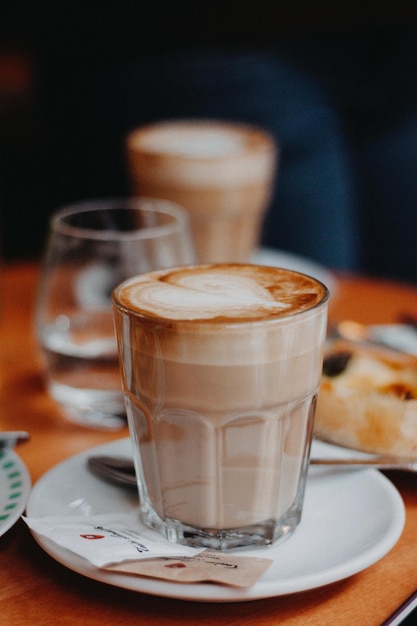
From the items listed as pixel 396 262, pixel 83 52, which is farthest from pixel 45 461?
pixel 83 52

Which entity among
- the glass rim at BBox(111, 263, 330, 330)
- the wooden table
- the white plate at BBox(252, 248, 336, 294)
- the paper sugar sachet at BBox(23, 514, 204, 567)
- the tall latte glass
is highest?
the glass rim at BBox(111, 263, 330, 330)

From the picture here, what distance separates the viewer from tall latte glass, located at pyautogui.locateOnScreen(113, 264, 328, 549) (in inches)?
20.0

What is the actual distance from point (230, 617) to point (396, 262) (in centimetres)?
188

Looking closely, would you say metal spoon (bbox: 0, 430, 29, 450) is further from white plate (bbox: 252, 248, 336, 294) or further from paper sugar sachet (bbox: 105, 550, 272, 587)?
white plate (bbox: 252, 248, 336, 294)

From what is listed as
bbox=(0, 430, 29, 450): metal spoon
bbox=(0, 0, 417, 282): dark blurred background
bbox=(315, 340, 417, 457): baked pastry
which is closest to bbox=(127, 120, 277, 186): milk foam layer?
bbox=(315, 340, 417, 457): baked pastry

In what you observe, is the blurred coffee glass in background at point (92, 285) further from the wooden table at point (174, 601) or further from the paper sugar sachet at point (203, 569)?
the paper sugar sachet at point (203, 569)

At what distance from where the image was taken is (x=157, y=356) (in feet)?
1.71

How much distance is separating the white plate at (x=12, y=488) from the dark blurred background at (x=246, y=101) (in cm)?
154

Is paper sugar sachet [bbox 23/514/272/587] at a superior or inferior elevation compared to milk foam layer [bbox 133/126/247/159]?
inferior

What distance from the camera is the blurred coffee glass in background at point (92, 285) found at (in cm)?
80

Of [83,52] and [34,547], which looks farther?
[83,52]

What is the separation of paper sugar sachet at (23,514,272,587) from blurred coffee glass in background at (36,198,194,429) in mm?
238

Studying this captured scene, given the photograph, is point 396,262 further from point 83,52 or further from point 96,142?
point 83,52

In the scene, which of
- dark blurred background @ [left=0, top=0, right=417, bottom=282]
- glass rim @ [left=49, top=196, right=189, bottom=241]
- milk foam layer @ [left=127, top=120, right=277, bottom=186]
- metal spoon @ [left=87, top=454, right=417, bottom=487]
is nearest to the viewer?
metal spoon @ [left=87, top=454, right=417, bottom=487]
